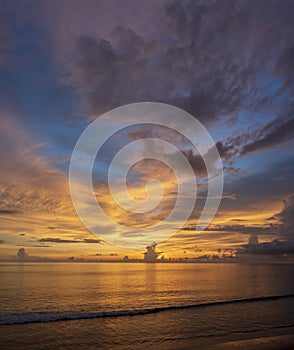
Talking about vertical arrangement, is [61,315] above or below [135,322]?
above

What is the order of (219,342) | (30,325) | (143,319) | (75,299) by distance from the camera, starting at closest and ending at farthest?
(219,342)
(30,325)
(143,319)
(75,299)

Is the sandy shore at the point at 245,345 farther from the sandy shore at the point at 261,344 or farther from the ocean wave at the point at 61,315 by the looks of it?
the ocean wave at the point at 61,315

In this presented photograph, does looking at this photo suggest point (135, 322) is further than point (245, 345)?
Yes

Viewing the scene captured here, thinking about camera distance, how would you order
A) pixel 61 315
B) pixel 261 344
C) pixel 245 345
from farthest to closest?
1. pixel 61 315
2. pixel 261 344
3. pixel 245 345

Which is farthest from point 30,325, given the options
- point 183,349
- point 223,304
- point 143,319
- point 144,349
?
point 223,304

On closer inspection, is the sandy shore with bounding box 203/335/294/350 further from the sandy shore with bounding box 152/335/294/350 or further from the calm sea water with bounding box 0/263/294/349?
the calm sea water with bounding box 0/263/294/349

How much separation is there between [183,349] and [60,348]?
9814 mm

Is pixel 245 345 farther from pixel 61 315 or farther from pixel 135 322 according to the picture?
pixel 61 315

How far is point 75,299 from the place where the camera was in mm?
54000

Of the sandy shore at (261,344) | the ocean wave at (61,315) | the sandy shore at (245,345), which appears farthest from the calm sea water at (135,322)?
the sandy shore at (261,344)

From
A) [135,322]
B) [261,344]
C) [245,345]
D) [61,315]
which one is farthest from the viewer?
[61,315]

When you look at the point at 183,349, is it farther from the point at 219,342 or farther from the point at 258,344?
the point at 258,344

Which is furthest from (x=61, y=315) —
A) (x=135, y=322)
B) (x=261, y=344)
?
(x=261, y=344)

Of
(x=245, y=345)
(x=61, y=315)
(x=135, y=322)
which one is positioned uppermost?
(x=61, y=315)
